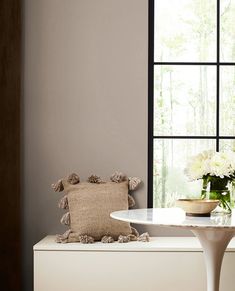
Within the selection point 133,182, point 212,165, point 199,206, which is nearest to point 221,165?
point 212,165

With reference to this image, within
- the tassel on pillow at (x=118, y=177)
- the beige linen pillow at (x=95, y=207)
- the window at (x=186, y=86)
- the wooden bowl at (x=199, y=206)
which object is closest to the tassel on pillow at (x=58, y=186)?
the beige linen pillow at (x=95, y=207)

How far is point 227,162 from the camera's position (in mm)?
3773

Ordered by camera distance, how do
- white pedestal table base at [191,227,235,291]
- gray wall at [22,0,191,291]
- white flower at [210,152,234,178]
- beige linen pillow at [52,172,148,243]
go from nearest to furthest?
white pedestal table base at [191,227,235,291]
white flower at [210,152,234,178]
beige linen pillow at [52,172,148,243]
gray wall at [22,0,191,291]

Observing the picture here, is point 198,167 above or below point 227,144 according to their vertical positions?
below

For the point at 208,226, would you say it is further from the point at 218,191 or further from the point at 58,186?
the point at 58,186

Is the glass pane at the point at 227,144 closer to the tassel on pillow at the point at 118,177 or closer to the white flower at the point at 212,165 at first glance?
the tassel on pillow at the point at 118,177

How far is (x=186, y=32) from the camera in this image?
190 inches

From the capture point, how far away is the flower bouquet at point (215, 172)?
12.4 ft

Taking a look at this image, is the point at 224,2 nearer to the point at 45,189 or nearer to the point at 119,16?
the point at 119,16

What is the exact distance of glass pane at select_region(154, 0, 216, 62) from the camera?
4828 millimetres

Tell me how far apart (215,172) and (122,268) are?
0.93m

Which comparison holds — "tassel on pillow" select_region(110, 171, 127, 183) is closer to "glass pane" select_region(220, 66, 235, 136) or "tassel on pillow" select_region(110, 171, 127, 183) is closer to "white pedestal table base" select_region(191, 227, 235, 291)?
"glass pane" select_region(220, 66, 235, 136)

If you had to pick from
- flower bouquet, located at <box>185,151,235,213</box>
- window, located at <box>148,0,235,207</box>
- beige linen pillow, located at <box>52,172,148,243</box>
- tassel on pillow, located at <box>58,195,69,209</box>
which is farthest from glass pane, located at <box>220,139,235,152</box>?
tassel on pillow, located at <box>58,195,69,209</box>

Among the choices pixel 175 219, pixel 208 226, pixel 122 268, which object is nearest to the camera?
pixel 208 226
